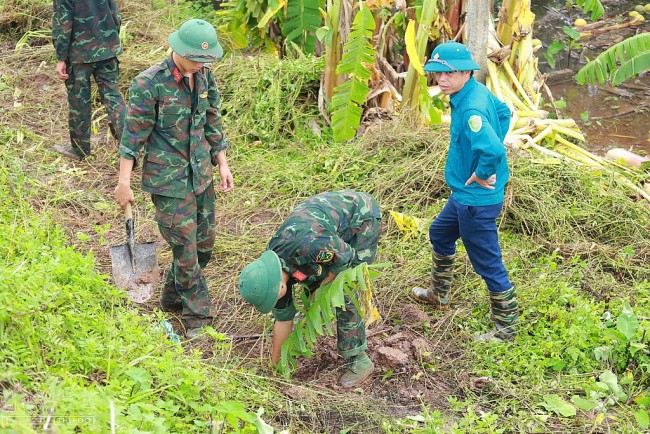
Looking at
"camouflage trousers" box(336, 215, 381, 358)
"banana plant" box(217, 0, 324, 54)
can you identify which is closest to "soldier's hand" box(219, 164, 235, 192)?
"camouflage trousers" box(336, 215, 381, 358)

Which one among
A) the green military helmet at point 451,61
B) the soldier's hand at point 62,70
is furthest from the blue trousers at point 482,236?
the soldier's hand at point 62,70

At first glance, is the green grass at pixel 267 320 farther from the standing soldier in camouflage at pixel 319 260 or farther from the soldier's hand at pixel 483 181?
the soldier's hand at pixel 483 181

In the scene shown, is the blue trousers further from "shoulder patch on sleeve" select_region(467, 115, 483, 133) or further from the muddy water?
the muddy water

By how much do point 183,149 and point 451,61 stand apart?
170 cm

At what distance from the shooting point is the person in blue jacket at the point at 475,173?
4.55m

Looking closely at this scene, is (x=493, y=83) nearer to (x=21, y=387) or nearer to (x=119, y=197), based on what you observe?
(x=119, y=197)

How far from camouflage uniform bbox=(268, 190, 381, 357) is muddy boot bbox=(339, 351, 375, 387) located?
0.23 ft

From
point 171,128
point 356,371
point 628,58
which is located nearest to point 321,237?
point 356,371

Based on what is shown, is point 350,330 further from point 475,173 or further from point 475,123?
point 475,123

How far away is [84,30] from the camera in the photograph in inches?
269

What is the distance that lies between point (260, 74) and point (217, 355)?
4.23 m

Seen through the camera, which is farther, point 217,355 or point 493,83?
point 493,83

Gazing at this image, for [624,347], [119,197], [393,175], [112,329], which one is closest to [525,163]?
[393,175]

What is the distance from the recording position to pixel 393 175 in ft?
21.6
